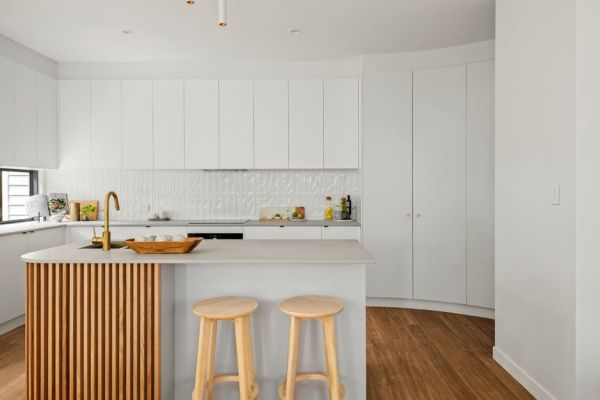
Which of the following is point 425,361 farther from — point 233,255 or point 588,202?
point 233,255

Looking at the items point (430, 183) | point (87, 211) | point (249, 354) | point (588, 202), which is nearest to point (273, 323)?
point (249, 354)

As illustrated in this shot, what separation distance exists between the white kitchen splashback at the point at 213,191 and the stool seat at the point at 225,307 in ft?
9.34

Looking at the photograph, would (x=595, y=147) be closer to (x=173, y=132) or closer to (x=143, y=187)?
(x=173, y=132)

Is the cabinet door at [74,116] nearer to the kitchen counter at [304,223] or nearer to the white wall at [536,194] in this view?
the kitchen counter at [304,223]

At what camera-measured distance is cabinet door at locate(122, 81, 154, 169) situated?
491 centimetres

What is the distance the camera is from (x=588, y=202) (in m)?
2.21

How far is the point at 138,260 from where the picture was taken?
2.27 m

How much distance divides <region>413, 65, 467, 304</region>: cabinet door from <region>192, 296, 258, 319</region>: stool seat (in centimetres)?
267

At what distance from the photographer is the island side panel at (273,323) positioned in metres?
2.47

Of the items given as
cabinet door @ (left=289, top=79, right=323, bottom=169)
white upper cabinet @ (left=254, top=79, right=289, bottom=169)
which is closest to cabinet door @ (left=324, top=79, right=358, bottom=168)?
cabinet door @ (left=289, top=79, right=323, bottom=169)

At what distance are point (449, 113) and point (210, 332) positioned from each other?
336 cm

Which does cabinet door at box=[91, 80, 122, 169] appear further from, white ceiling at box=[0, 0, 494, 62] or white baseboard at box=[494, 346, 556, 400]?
white baseboard at box=[494, 346, 556, 400]

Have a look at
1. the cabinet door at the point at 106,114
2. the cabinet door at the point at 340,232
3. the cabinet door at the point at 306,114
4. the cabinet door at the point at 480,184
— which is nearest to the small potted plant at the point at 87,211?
the cabinet door at the point at 106,114

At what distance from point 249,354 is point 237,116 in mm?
3114
